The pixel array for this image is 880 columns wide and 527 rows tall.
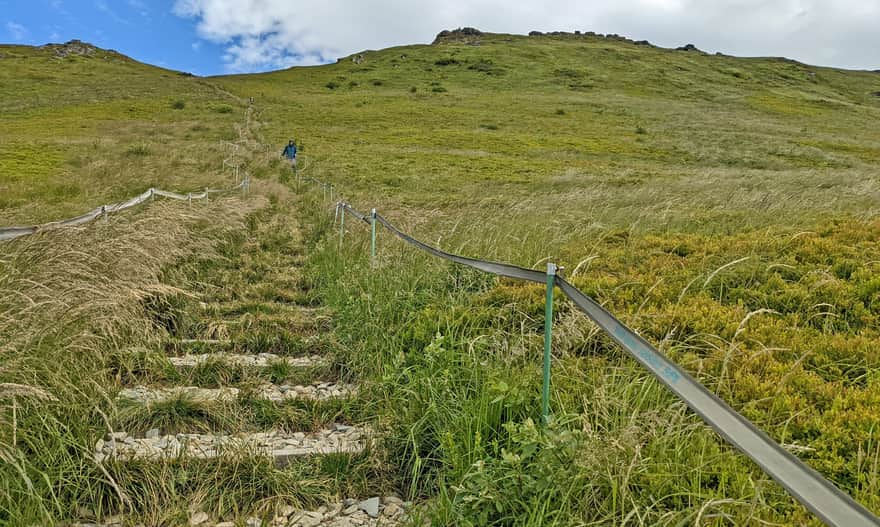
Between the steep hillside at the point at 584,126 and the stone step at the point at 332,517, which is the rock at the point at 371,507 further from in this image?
the steep hillside at the point at 584,126

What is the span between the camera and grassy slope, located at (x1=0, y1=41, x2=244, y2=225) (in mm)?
Answer: 16172

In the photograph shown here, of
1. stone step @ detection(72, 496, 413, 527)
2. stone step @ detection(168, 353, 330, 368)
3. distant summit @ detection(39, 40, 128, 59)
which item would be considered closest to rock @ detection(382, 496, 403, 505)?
stone step @ detection(72, 496, 413, 527)

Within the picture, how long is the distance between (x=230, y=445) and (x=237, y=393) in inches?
34.6

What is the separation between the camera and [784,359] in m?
4.02

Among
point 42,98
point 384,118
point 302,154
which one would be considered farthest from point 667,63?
point 42,98

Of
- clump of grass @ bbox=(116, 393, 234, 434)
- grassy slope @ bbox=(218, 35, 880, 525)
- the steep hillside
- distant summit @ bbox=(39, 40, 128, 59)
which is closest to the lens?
grassy slope @ bbox=(218, 35, 880, 525)

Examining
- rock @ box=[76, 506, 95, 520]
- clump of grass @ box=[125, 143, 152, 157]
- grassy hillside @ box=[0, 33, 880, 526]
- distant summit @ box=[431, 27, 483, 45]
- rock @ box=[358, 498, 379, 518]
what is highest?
distant summit @ box=[431, 27, 483, 45]

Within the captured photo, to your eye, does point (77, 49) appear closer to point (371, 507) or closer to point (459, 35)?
point (459, 35)

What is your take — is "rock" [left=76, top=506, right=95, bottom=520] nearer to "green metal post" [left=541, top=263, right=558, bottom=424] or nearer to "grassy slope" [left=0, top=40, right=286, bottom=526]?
"grassy slope" [left=0, top=40, right=286, bottom=526]

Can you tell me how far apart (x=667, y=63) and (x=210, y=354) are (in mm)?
113386

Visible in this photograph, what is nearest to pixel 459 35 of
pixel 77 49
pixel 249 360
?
pixel 77 49

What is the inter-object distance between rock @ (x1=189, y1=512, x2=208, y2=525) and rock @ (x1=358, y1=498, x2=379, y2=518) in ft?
2.70

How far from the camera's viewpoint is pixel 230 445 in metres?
3.21

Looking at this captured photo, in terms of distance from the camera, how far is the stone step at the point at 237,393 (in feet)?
12.4
